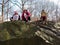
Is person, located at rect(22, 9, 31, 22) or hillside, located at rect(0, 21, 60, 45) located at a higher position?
person, located at rect(22, 9, 31, 22)

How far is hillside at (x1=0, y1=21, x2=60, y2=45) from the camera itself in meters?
8.78

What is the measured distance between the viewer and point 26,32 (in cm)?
891

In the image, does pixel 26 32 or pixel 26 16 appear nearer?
pixel 26 32

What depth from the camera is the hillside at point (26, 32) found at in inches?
346

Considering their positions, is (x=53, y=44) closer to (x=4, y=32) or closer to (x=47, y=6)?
(x=4, y=32)

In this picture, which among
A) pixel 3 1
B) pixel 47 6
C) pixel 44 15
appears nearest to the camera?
pixel 44 15

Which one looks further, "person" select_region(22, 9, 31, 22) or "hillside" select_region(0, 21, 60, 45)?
"person" select_region(22, 9, 31, 22)

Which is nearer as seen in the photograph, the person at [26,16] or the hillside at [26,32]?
the hillside at [26,32]

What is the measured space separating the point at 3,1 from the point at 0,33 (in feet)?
62.5

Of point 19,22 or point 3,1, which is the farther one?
point 3,1

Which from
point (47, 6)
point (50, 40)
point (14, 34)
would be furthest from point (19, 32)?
point (47, 6)

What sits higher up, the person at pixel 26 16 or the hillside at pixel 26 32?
the person at pixel 26 16

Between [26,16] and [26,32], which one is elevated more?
[26,16]

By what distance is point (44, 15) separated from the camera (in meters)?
10.4
